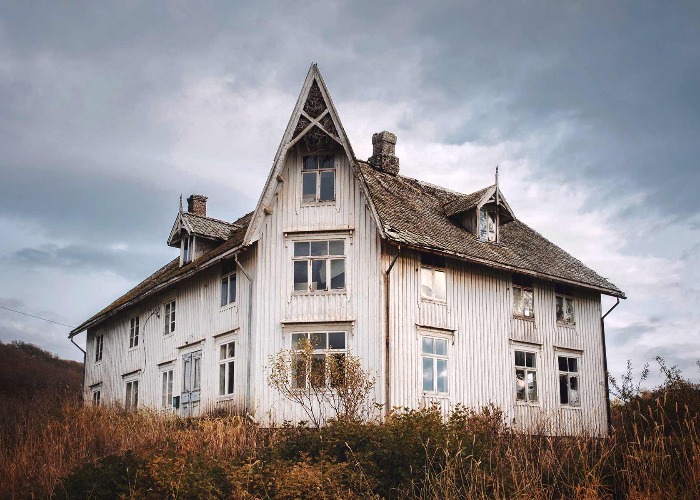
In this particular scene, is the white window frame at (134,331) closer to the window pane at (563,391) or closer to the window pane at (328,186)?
the window pane at (328,186)

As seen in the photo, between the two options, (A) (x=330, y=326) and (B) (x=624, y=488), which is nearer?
(B) (x=624, y=488)

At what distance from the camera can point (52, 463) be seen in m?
16.2

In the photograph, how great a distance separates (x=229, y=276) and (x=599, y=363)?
1336 centimetres

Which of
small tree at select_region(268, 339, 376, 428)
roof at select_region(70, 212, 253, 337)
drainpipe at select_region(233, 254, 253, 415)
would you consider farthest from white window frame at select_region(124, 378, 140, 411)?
small tree at select_region(268, 339, 376, 428)

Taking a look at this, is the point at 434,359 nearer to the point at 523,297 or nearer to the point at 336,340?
the point at 336,340

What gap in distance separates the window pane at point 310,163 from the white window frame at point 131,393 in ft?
40.5

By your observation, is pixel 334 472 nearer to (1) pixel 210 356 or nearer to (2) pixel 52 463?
(2) pixel 52 463

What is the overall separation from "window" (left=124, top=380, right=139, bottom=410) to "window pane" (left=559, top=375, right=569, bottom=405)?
51.4 ft

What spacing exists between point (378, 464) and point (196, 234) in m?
15.9

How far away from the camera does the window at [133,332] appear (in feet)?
104

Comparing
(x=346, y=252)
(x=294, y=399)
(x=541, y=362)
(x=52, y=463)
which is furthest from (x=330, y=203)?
(x=52, y=463)

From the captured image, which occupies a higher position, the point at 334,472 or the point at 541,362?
the point at 541,362

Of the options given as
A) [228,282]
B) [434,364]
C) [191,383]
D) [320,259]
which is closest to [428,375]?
[434,364]

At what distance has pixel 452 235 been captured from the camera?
2530 centimetres
